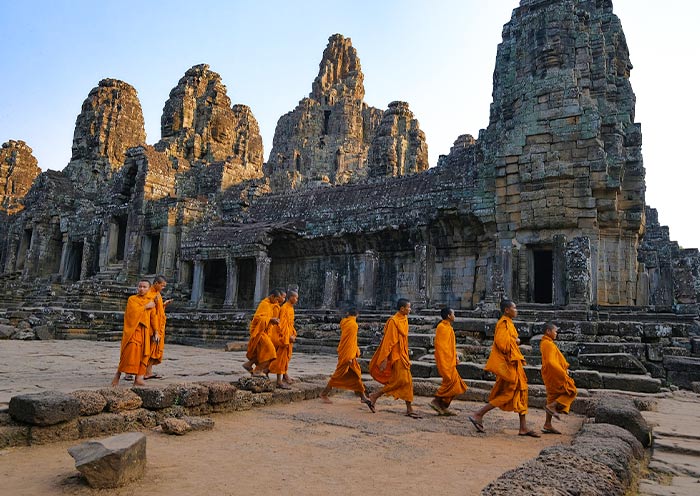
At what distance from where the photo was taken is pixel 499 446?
4.90m

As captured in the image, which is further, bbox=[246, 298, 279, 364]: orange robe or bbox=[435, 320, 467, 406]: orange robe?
bbox=[246, 298, 279, 364]: orange robe

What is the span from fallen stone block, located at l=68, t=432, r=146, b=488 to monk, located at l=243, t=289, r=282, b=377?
11.9 feet

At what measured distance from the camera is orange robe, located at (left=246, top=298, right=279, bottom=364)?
7.12 metres

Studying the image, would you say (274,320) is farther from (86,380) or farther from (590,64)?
(590,64)

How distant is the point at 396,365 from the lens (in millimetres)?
6453

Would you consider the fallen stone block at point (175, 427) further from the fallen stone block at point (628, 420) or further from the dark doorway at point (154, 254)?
the dark doorway at point (154, 254)

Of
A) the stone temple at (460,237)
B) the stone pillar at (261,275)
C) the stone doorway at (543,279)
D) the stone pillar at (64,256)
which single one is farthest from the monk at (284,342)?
the stone pillar at (64,256)

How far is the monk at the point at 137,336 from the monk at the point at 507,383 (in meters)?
3.90

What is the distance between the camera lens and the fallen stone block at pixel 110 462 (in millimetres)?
3184

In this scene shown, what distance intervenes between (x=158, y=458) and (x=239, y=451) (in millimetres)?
642

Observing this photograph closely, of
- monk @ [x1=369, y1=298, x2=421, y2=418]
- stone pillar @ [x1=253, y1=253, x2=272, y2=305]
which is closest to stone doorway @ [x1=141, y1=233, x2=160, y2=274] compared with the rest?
stone pillar @ [x1=253, y1=253, x2=272, y2=305]

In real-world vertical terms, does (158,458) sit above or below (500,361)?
below

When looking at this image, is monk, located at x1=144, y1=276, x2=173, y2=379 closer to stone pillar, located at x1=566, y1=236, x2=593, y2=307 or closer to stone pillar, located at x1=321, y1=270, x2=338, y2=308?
stone pillar, located at x1=566, y1=236, x2=593, y2=307

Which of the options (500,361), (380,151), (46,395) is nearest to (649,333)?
(500,361)
